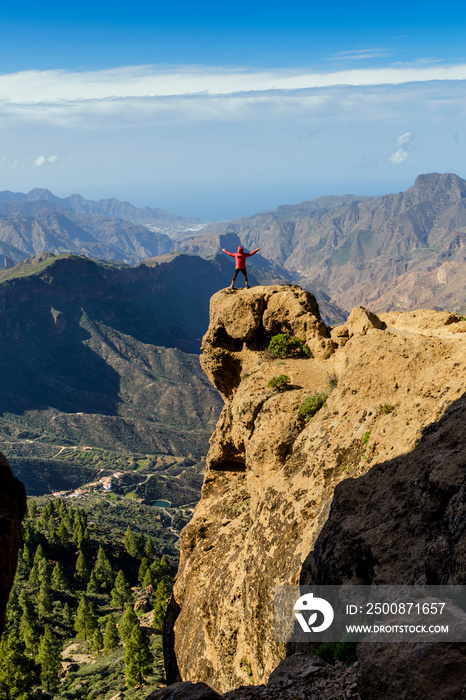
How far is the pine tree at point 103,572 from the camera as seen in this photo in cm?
10012

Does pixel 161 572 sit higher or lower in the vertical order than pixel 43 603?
lower

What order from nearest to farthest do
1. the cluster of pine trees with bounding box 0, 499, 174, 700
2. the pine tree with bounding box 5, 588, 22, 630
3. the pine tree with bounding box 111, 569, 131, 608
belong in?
the cluster of pine trees with bounding box 0, 499, 174, 700
the pine tree with bounding box 5, 588, 22, 630
the pine tree with bounding box 111, 569, 131, 608

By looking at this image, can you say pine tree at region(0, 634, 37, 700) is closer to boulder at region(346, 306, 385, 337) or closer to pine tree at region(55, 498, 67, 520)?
boulder at region(346, 306, 385, 337)

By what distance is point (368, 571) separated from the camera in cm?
1573

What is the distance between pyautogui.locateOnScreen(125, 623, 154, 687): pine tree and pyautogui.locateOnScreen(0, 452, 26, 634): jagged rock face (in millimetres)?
51605

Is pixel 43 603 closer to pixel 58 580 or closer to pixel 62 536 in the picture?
pixel 58 580

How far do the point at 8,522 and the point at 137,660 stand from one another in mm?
52681

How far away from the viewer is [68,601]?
299 ft

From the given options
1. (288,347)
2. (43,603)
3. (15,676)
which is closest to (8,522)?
(288,347)

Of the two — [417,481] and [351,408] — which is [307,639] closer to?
[417,481]

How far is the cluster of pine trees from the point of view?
5372 centimetres

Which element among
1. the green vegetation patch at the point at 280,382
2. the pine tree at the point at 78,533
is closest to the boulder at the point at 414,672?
the green vegetation patch at the point at 280,382

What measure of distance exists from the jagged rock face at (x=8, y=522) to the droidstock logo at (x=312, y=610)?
34.0 ft

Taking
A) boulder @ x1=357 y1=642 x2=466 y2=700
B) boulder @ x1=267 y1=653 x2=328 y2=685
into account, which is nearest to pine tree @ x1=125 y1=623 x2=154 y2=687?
boulder @ x1=267 y1=653 x2=328 y2=685
